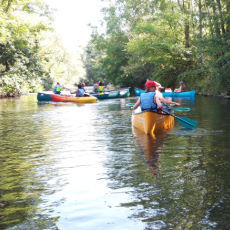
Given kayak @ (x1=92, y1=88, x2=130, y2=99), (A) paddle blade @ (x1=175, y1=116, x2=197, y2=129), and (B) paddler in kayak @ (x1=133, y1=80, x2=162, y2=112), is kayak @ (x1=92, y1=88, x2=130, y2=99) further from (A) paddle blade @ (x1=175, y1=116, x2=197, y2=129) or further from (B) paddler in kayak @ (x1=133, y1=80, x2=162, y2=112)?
(B) paddler in kayak @ (x1=133, y1=80, x2=162, y2=112)

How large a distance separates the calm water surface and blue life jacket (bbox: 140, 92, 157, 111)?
82 cm

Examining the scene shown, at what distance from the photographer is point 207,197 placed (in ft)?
15.4

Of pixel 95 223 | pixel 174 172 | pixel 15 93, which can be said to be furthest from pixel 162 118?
pixel 15 93

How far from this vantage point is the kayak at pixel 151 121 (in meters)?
10.1

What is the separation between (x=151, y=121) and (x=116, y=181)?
4.80 metres

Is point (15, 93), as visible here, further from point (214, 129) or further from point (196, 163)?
point (196, 163)

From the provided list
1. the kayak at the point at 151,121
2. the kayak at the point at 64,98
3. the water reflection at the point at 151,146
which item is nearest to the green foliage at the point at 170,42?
the kayak at the point at 64,98

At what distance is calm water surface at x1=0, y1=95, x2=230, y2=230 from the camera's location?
4125 millimetres

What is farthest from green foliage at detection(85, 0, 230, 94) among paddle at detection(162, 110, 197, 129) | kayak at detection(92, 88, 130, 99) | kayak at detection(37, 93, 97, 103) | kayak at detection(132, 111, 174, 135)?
kayak at detection(132, 111, 174, 135)

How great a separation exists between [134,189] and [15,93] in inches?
1414

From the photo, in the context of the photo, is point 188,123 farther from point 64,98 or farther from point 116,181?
point 64,98

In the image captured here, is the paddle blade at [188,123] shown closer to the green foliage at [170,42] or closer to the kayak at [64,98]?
the green foliage at [170,42]

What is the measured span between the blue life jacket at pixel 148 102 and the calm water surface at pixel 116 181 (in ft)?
2.68

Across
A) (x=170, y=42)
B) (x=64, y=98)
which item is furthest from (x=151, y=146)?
(x=170, y=42)
